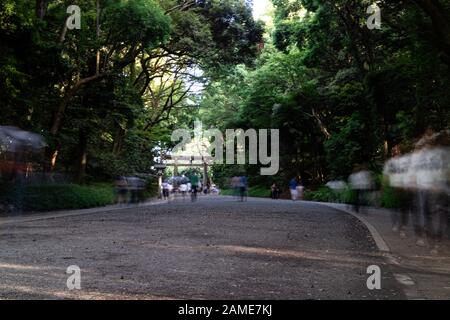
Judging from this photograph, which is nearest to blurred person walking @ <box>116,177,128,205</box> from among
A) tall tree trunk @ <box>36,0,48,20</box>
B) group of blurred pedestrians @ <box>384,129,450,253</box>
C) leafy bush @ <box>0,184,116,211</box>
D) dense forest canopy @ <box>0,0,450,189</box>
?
leafy bush @ <box>0,184,116,211</box>

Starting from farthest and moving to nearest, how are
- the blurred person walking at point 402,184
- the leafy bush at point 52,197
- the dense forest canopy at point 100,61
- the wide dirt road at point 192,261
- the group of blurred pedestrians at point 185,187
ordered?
1. the group of blurred pedestrians at point 185,187
2. the leafy bush at point 52,197
3. the dense forest canopy at point 100,61
4. the blurred person walking at point 402,184
5. the wide dirt road at point 192,261

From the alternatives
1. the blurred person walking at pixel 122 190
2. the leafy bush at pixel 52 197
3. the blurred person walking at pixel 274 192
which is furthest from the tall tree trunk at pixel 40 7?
the blurred person walking at pixel 274 192

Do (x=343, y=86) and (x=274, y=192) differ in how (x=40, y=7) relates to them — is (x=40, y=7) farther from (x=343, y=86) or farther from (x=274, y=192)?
(x=274, y=192)

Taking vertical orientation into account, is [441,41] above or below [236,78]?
below

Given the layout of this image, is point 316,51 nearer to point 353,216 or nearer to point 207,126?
point 353,216

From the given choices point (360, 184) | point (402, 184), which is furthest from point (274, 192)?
point (402, 184)

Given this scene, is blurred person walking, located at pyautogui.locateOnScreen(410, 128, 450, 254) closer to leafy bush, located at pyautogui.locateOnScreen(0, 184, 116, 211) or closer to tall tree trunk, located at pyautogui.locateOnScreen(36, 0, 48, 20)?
leafy bush, located at pyautogui.locateOnScreen(0, 184, 116, 211)

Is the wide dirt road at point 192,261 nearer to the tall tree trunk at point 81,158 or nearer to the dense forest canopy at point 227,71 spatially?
the dense forest canopy at point 227,71

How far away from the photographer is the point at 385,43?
76.8 ft

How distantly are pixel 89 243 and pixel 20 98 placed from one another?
10.5 metres

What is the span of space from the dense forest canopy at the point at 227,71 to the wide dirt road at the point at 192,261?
5.79 meters

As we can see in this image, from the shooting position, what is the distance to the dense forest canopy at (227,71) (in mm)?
18891

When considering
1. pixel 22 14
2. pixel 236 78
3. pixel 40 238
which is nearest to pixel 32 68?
pixel 22 14

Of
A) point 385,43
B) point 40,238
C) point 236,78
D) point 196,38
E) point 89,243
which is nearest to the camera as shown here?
point 89,243
